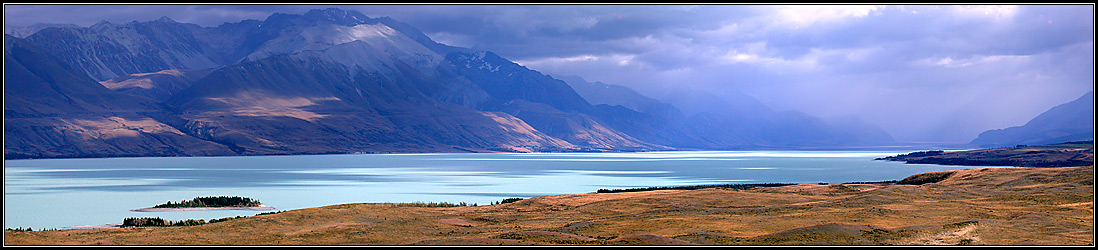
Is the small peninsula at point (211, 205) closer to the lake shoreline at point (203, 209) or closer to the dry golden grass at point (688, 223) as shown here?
the lake shoreline at point (203, 209)

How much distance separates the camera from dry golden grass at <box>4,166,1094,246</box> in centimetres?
3491

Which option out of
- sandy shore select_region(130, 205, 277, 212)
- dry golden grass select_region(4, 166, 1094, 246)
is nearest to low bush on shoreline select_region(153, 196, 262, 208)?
sandy shore select_region(130, 205, 277, 212)

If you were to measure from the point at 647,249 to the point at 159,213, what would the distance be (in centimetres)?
4271

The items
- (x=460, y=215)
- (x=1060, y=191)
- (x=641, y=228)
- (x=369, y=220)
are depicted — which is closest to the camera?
(x=641, y=228)

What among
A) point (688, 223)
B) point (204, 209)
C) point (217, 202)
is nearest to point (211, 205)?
point (217, 202)

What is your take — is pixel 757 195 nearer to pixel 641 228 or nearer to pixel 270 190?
pixel 641 228

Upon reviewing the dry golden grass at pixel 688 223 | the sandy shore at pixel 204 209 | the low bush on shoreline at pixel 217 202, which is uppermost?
the low bush on shoreline at pixel 217 202

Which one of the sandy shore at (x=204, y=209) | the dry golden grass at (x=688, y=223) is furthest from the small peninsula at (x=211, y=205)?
the dry golden grass at (x=688, y=223)

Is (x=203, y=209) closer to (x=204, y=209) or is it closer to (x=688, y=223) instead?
(x=204, y=209)

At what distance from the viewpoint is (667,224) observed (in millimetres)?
41562

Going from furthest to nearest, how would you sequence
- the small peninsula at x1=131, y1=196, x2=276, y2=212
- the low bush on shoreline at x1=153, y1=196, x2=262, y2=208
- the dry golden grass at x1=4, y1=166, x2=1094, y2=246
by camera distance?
the low bush on shoreline at x1=153, y1=196, x2=262, y2=208
the small peninsula at x1=131, y1=196, x2=276, y2=212
the dry golden grass at x1=4, y1=166, x2=1094, y2=246

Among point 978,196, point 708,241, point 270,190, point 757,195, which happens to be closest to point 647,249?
point 708,241

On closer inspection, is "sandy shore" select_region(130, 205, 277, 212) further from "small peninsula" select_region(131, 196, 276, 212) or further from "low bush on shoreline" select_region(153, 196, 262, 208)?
"low bush on shoreline" select_region(153, 196, 262, 208)

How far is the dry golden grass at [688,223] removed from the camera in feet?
115
